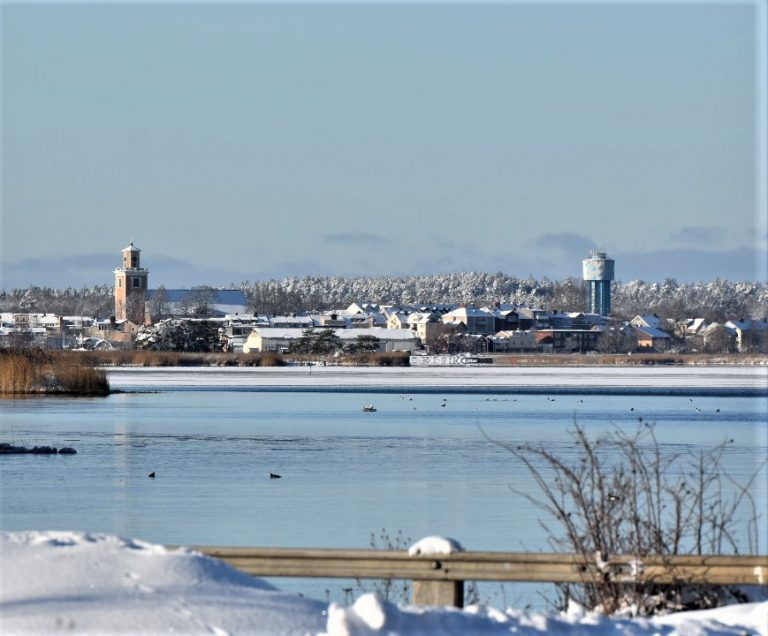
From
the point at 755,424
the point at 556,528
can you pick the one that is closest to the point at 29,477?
the point at 556,528

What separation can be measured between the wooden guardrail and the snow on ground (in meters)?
0.33

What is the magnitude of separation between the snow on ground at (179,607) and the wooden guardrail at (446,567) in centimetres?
33

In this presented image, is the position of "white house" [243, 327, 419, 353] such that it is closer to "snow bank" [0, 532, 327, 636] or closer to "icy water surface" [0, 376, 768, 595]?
"icy water surface" [0, 376, 768, 595]

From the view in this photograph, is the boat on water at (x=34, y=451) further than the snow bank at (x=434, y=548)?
Yes

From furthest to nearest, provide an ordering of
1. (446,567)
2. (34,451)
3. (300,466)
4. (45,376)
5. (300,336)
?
(300,336)
(45,376)
(34,451)
(300,466)
(446,567)

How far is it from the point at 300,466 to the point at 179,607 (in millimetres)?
16735

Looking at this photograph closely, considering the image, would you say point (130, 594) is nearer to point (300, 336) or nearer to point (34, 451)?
point (34, 451)

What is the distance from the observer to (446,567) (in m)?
6.92

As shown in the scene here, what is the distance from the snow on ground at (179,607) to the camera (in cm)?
596

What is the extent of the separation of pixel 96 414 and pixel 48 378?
1176 centimetres

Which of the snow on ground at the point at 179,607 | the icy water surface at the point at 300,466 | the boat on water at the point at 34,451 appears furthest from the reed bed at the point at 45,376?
the snow on ground at the point at 179,607

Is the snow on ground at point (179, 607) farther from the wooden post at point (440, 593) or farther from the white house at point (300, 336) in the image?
the white house at point (300, 336)

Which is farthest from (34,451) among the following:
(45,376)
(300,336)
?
(300,336)

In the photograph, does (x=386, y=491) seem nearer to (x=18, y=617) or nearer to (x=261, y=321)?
(x=18, y=617)
